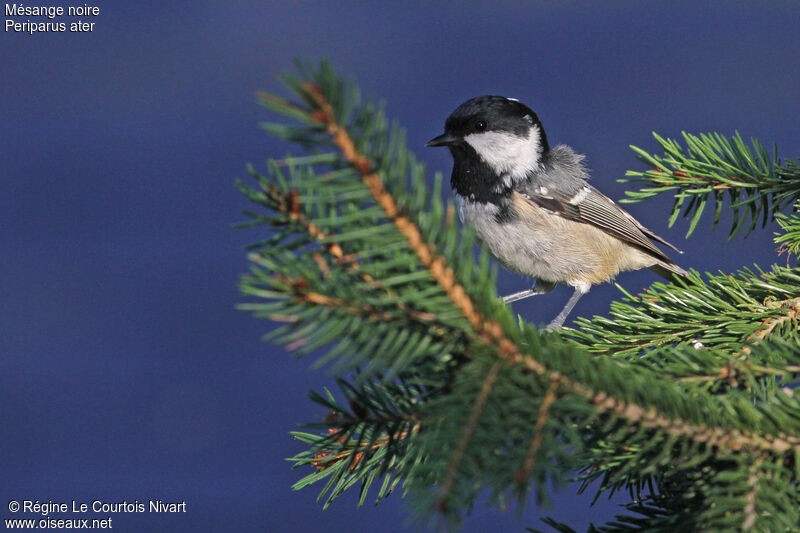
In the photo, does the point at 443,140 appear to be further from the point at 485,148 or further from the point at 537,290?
the point at 537,290

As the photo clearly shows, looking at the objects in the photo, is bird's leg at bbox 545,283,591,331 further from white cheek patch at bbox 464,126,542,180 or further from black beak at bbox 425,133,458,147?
black beak at bbox 425,133,458,147

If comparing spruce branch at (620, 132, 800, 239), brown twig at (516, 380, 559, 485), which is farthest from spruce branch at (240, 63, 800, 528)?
spruce branch at (620, 132, 800, 239)

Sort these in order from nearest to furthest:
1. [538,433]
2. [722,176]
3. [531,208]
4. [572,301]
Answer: [538,433] → [722,176] → [531,208] → [572,301]

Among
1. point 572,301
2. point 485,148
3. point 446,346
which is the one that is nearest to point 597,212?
point 572,301

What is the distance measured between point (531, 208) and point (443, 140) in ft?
0.93

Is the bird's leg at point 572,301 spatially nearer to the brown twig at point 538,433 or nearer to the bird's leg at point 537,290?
the bird's leg at point 537,290

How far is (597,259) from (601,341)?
786mm

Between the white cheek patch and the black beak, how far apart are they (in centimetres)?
3

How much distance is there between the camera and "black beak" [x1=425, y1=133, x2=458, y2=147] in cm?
188

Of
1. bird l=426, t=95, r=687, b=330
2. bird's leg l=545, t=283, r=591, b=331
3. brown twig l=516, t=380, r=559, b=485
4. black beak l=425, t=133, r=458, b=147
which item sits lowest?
brown twig l=516, t=380, r=559, b=485

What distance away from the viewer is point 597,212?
2.03 m

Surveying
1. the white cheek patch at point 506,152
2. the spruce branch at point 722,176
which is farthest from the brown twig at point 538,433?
the white cheek patch at point 506,152

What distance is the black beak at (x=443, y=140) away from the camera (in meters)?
1.88

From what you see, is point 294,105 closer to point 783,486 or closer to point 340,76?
point 340,76
